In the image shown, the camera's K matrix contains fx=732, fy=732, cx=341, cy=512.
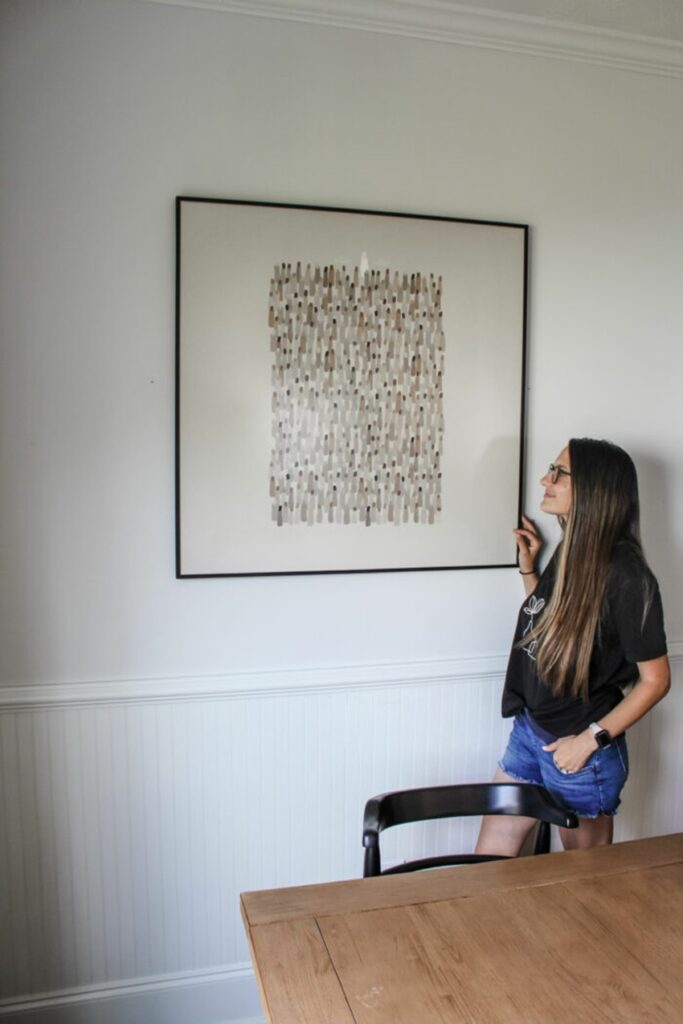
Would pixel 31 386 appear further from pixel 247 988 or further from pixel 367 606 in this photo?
pixel 247 988

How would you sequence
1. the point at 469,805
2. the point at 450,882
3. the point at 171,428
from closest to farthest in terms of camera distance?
the point at 450,882
the point at 469,805
the point at 171,428

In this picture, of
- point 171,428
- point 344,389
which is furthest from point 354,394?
point 171,428

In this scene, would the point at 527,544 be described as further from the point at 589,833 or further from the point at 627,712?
the point at 589,833

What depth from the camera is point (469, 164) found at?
2.02 metres

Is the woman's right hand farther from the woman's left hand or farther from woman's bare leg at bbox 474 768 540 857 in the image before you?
woman's bare leg at bbox 474 768 540 857

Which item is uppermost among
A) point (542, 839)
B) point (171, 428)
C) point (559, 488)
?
point (171, 428)

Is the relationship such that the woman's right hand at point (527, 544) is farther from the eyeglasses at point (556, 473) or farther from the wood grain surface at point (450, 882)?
the wood grain surface at point (450, 882)

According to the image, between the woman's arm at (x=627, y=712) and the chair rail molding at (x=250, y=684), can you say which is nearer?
the woman's arm at (x=627, y=712)

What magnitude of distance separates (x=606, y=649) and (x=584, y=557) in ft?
0.76

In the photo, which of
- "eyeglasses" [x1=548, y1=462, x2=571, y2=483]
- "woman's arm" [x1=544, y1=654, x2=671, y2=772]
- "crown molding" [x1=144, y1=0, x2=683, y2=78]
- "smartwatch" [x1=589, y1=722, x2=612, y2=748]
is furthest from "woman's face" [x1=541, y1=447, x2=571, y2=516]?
"crown molding" [x1=144, y1=0, x2=683, y2=78]

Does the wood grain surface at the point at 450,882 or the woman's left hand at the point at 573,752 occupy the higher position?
the woman's left hand at the point at 573,752

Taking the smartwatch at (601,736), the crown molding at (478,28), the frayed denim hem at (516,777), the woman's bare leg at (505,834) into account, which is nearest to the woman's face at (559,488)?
the smartwatch at (601,736)

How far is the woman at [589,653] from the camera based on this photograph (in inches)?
68.7

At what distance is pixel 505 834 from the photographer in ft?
Result: 6.17
